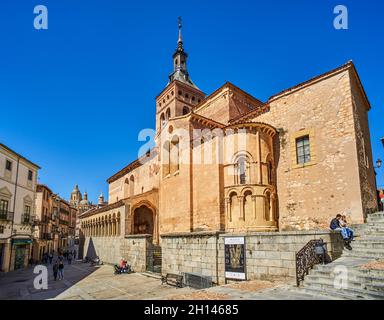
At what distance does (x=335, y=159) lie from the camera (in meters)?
14.9

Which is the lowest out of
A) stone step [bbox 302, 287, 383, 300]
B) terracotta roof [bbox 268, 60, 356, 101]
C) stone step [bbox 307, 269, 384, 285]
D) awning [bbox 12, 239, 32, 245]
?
awning [bbox 12, 239, 32, 245]

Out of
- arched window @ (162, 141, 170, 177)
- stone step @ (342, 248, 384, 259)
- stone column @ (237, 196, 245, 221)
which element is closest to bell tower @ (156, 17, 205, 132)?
arched window @ (162, 141, 170, 177)

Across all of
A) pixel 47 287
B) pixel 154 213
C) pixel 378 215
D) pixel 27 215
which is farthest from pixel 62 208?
pixel 378 215

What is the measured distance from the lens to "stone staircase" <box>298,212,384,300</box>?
21.4 ft

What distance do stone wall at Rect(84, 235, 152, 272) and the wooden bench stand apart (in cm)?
492

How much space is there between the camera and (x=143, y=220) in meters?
28.9

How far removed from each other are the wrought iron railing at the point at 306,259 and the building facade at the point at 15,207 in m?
24.6

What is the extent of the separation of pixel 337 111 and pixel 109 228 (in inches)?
970

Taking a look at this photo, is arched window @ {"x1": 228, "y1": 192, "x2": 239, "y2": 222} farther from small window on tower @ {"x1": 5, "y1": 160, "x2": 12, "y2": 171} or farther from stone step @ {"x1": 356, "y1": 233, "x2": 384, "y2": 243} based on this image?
small window on tower @ {"x1": 5, "y1": 160, "x2": 12, "y2": 171}

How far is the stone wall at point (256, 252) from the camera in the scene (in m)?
9.07

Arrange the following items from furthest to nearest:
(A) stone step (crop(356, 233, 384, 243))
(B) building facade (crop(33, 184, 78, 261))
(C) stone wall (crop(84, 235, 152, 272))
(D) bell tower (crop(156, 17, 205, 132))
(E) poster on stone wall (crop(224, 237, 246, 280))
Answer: (D) bell tower (crop(156, 17, 205, 132)), (B) building facade (crop(33, 184, 78, 261)), (C) stone wall (crop(84, 235, 152, 272)), (E) poster on stone wall (crop(224, 237, 246, 280)), (A) stone step (crop(356, 233, 384, 243))

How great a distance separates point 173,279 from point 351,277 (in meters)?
A: 10.2

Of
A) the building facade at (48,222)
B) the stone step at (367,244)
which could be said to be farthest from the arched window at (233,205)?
the building facade at (48,222)

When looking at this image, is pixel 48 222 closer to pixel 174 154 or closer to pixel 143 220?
pixel 143 220
